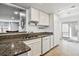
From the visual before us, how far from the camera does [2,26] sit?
58.2 inches

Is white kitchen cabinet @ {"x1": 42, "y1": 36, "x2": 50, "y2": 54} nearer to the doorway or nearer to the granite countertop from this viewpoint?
the doorway

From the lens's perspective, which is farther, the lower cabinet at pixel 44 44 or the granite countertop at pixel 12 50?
the lower cabinet at pixel 44 44

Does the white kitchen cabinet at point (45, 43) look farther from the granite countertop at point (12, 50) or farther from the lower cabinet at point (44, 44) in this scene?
the granite countertop at point (12, 50)

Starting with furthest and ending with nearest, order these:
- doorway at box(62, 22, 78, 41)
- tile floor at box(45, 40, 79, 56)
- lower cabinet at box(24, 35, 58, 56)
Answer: lower cabinet at box(24, 35, 58, 56), tile floor at box(45, 40, 79, 56), doorway at box(62, 22, 78, 41)

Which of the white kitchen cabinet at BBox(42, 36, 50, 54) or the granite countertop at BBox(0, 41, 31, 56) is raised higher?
the granite countertop at BBox(0, 41, 31, 56)

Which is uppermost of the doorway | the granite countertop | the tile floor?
the doorway

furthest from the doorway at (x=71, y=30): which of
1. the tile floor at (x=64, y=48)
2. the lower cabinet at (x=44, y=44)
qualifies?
the lower cabinet at (x=44, y=44)

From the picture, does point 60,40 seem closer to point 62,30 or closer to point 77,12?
point 62,30

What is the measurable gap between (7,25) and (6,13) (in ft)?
0.66

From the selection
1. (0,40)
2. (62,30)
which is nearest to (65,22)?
(62,30)

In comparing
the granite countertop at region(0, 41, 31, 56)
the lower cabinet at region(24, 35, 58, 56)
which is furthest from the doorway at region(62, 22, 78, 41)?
the granite countertop at region(0, 41, 31, 56)

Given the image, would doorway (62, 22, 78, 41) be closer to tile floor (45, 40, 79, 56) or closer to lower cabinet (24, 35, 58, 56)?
tile floor (45, 40, 79, 56)

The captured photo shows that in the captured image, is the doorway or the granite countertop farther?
the doorway

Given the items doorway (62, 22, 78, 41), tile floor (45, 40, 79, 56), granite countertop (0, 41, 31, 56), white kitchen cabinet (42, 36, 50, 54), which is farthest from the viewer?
white kitchen cabinet (42, 36, 50, 54)
